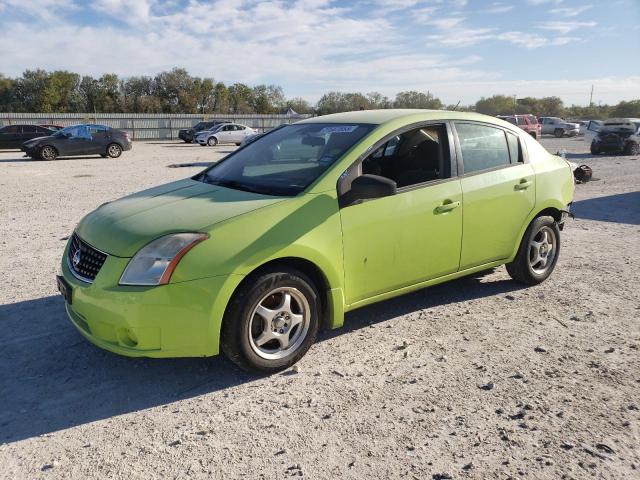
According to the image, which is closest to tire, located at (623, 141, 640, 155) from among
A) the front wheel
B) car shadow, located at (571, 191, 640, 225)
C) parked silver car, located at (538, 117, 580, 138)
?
the front wheel

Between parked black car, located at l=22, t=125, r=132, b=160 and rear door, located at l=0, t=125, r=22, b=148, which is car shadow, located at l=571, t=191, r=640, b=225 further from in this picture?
rear door, located at l=0, t=125, r=22, b=148

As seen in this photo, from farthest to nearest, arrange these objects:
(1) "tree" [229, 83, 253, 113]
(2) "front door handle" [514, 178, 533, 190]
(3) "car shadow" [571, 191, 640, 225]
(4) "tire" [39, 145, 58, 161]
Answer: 1. (1) "tree" [229, 83, 253, 113]
2. (4) "tire" [39, 145, 58, 161]
3. (3) "car shadow" [571, 191, 640, 225]
4. (2) "front door handle" [514, 178, 533, 190]

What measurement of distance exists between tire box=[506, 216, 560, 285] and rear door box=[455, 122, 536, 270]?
195mm

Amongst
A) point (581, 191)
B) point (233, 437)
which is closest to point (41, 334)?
point (233, 437)

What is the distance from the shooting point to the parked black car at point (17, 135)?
25.9 metres

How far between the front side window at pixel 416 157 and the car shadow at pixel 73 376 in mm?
1206

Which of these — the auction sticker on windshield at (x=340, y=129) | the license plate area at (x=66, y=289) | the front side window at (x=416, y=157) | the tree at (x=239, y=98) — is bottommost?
the license plate area at (x=66, y=289)

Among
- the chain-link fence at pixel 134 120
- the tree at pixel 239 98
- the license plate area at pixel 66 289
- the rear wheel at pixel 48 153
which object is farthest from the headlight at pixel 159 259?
the tree at pixel 239 98

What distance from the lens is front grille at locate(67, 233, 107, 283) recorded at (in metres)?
3.45

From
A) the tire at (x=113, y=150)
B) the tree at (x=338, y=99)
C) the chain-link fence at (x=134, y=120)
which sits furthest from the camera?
the tree at (x=338, y=99)

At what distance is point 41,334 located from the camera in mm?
4215

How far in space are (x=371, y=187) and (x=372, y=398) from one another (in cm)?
139

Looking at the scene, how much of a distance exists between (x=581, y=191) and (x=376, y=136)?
9.74m

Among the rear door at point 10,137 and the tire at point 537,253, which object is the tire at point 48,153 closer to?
the rear door at point 10,137
